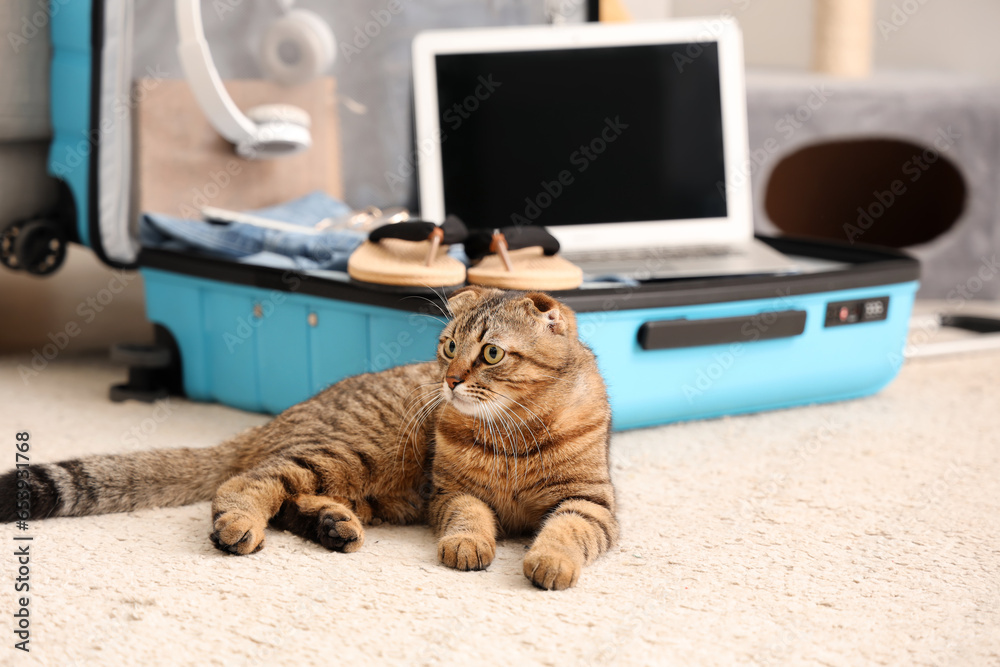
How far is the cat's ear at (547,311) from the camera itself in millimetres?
1110

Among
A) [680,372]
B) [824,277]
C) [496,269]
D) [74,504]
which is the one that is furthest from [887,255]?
[74,504]

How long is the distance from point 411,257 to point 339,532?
55 centimetres

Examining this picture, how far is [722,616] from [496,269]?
0.70 metres

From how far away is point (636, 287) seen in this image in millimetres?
1533

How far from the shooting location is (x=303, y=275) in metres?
1.57

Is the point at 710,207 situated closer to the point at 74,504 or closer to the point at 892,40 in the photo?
the point at 74,504

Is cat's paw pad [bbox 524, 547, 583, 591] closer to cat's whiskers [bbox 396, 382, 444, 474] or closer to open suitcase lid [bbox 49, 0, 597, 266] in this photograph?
cat's whiskers [bbox 396, 382, 444, 474]

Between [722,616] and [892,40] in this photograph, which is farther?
[892,40]

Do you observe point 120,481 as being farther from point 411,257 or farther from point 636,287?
point 636,287
